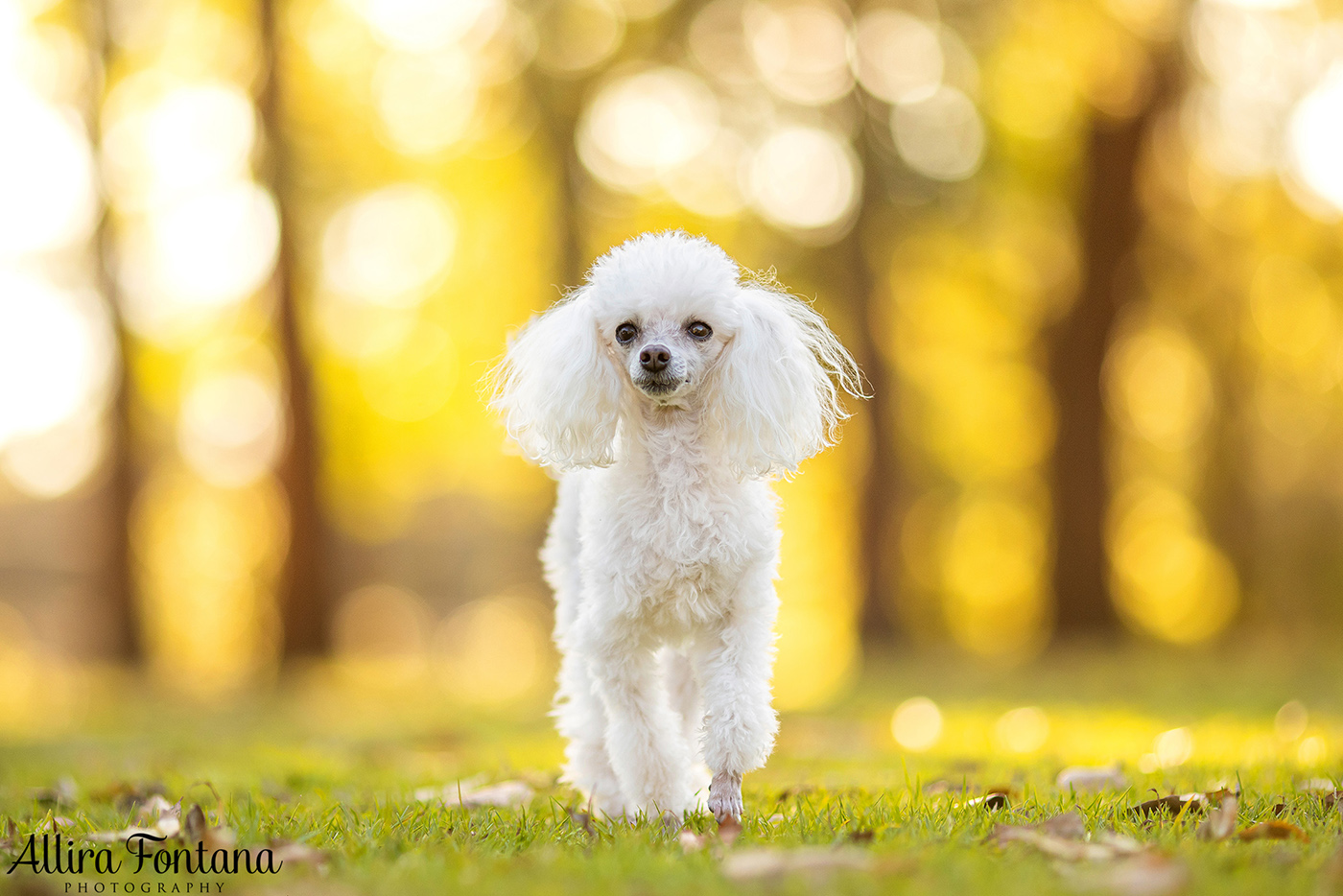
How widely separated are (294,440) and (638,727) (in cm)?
883

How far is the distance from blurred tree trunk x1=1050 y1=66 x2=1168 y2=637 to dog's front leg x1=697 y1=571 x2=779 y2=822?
363 inches

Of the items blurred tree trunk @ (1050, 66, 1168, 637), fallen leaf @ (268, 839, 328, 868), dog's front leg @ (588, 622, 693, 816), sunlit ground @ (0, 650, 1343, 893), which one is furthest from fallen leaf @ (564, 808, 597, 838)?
blurred tree trunk @ (1050, 66, 1168, 637)

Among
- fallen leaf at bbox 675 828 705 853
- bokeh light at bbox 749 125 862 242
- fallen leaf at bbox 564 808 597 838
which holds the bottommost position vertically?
fallen leaf at bbox 675 828 705 853

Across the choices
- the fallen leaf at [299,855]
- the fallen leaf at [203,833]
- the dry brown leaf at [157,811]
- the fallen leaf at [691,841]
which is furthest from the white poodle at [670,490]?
the dry brown leaf at [157,811]

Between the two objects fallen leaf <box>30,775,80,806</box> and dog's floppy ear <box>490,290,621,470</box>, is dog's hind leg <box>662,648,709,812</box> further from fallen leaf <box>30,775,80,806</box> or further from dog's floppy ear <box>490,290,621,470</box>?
fallen leaf <box>30,775,80,806</box>

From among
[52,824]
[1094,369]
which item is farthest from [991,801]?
[1094,369]

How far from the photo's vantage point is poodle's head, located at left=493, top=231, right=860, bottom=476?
332cm

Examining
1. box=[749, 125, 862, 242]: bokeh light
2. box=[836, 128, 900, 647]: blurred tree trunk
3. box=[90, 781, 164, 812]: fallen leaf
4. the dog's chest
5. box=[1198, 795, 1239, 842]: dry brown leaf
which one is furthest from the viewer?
box=[836, 128, 900, 647]: blurred tree trunk

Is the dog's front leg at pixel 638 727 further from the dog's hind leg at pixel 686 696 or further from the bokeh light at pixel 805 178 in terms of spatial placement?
the bokeh light at pixel 805 178

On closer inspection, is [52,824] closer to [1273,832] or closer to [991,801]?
[991,801]

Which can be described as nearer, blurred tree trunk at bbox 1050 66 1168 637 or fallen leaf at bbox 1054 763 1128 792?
fallen leaf at bbox 1054 763 1128 792

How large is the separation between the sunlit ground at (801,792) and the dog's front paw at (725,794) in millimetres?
78

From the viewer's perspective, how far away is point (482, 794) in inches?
139

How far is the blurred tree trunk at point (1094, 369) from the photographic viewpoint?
1156cm
